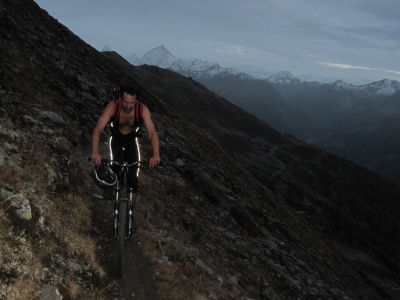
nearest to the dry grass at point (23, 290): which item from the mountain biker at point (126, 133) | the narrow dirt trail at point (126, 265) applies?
the narrow dirt trail at point (126, 265)

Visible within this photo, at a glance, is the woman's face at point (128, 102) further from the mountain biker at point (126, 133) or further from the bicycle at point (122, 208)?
the bicycle at point (122, 208)

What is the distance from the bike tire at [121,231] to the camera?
902cm

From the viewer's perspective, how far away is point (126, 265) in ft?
32.8

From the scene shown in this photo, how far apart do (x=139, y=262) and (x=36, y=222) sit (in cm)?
344

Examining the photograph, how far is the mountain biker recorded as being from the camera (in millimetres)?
8898

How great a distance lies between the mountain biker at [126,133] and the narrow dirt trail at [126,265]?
1871 mm

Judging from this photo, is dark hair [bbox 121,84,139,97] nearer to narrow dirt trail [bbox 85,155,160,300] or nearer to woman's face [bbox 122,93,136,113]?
woman's face [bbox 122,93,136,113]

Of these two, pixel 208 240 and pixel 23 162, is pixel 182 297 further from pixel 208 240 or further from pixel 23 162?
pixel 208 240

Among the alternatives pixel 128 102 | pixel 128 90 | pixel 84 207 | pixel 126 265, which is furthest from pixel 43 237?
pixel 128 90

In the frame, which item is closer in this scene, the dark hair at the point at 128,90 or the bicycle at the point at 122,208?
the dark hair at the point at 128,90

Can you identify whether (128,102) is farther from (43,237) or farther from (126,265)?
(126,265)

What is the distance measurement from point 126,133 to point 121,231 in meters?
2.54

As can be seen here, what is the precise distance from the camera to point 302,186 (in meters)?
174

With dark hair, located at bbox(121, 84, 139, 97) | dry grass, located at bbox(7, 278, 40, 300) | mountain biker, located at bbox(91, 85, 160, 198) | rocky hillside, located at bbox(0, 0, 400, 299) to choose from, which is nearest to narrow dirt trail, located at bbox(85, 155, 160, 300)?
rocky hillside, located at bbox(0, 0, 400, 299)
